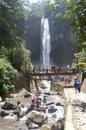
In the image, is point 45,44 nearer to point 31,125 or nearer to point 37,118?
point 37,118

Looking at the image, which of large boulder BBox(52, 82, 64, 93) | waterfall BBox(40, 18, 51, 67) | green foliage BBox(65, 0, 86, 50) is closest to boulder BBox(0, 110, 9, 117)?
green foliage BBox(65, 0, 86, 50)

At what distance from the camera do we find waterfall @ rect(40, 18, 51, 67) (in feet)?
260

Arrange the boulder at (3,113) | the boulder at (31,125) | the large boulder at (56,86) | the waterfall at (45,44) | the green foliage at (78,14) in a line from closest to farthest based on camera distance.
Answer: the green foliage at (78,14)
the boulder at (31,125)
the boulder at (3,113)
the large boulder at (56,86)
the waterfall at (45,44)

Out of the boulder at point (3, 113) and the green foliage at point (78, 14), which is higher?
the green foliage at point (78, 14)

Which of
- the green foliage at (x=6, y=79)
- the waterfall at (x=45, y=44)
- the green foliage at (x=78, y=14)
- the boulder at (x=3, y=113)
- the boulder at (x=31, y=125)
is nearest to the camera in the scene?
the green foliage at (x=78, y=14)

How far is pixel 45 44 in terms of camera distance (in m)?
81.0

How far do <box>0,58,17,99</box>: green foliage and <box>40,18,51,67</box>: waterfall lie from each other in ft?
126

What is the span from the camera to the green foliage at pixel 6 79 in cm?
3600

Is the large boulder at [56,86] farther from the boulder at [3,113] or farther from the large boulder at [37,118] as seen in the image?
the large boulder at [37,118]

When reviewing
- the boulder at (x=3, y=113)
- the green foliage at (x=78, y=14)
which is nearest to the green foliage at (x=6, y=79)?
the boulder at (x=3, y=113)

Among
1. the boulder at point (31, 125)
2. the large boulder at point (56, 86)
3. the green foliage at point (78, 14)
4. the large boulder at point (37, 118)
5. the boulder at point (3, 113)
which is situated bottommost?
the boulder at point (31, 125)

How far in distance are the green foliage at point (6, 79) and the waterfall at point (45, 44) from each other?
38351 mm

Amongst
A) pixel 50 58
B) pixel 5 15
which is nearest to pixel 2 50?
pixel 5 15

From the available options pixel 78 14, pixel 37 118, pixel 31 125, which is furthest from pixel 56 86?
pixel 78 14
